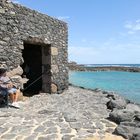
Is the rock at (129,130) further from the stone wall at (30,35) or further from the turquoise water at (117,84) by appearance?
the turquoise water at (117,84)

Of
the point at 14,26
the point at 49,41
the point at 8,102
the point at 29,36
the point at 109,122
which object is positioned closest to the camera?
the point at 109,122

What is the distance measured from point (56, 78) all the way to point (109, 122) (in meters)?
5.44

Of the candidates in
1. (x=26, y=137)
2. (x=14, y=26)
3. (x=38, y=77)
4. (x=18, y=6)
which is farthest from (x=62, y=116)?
(x=38, y=77)

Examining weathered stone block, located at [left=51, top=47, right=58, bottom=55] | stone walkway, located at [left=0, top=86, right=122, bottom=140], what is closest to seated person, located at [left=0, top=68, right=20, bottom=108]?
stone walkway, located at [left=0, top=86, right=122, bottom=140]

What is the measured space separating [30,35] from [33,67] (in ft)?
8.88

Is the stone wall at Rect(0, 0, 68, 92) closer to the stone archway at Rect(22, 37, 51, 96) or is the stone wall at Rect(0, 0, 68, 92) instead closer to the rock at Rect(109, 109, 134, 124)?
the stone archway at Rect(22, 37, 51, 96)

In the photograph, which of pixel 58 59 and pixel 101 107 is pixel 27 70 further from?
pixel 101 107

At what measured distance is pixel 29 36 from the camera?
32.9 feet

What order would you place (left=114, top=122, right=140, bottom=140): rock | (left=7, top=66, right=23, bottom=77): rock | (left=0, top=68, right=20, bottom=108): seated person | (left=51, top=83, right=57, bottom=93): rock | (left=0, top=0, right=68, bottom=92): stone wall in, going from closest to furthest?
(left=114, top=122, right=140, bottom=140): rock < (left=0, top=68, right=20, bottom=108): seated person < (left=0, top=0, right=68, bottom=92): stone wall < (left=7, top=66, right=23, bottom=77): rock < (left=51, top=83, right=57, bottom=93): rock

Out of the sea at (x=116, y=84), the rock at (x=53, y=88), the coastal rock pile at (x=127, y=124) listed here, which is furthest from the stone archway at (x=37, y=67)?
the sea at (x=116, y=84)

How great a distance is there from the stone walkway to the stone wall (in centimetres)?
184

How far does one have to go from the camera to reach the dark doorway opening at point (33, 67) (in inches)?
483

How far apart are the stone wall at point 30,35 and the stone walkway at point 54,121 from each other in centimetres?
184

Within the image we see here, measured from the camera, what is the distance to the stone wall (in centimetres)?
910
